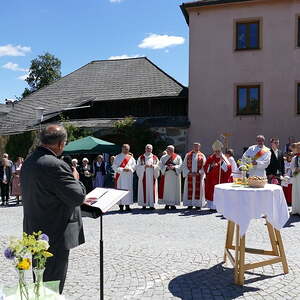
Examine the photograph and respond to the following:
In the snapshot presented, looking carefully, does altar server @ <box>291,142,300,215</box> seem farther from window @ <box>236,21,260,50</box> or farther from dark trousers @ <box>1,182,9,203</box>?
dark trousers @ <box>1,182,9,203</box>

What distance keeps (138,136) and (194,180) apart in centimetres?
675

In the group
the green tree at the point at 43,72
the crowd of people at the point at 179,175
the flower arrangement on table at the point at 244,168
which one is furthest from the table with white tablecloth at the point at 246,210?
the green tree at the point at 43,72

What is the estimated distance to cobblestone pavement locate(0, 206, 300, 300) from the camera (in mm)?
5242

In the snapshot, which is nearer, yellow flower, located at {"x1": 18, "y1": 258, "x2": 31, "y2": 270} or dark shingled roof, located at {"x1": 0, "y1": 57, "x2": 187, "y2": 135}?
yellow flower, located at {"x1": 18, "y1": 258, "x2": 31, "y2": 270}

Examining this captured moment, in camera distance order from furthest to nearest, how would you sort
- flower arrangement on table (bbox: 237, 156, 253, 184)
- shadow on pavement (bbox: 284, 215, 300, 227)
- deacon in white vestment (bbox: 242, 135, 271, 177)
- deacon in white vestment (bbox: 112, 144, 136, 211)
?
deacon in white vestment (bbox: 112, 144, 136, 211) < deacon in white vestment (bbox: 242, 135, 271, 177) < shadow on pavement (bbox: 284, 215, 300, 227) < flower arrangement on table (bbox: 237, 156, 253, 184)

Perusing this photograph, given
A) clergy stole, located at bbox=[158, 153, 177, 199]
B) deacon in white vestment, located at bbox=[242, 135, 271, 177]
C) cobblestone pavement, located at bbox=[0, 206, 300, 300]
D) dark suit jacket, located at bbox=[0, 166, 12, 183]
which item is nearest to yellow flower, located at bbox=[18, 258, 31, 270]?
cobblestone pavement, located at bbox=[0, 206, 300, 300]

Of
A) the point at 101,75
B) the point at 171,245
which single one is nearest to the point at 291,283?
the point at 171,245

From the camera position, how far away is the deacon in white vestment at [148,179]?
12.9 metres

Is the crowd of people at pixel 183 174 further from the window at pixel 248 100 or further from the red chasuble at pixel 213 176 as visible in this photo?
the window at pixel 248 100

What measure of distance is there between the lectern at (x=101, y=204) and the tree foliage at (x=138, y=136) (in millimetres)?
14169

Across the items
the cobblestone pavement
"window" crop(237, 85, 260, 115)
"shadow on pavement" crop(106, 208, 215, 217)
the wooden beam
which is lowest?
"shadow on pavement" crop(106, 208, 215, 217)

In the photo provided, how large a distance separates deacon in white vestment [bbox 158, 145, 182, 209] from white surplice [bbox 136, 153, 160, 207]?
0.18 metres

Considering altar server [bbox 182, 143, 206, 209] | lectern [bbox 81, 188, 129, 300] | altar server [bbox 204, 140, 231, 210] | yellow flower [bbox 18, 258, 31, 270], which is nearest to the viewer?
yellow flower [bbox 18, 258, 31, 270]

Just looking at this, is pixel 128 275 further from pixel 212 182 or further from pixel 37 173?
pixel 212 182
